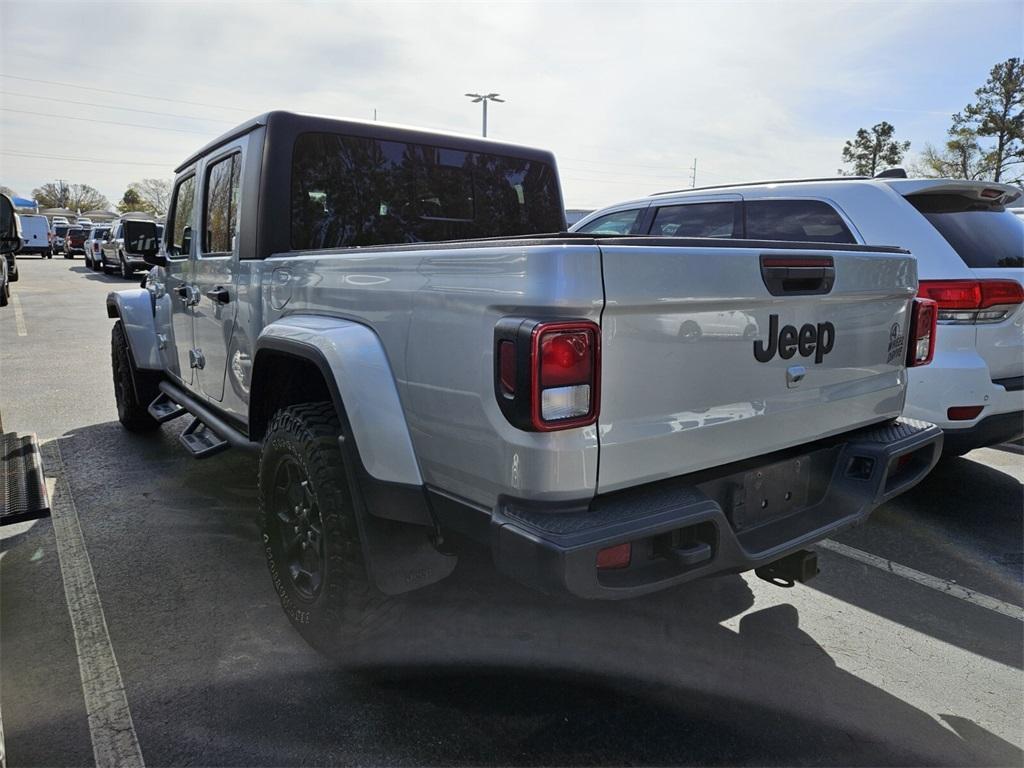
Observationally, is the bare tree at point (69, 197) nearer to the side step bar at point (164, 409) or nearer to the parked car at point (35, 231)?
the parked car at point (35, 231)

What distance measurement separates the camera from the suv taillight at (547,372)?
1780 mm

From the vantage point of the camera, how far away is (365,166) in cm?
353

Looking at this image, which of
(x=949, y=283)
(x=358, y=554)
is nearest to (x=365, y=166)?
(x=358, y=554)

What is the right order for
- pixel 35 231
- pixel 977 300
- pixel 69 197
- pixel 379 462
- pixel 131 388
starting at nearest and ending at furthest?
pixel 379 462, pixel 977 300, pixel 131 388, pixel 35 231, pixel 69 197

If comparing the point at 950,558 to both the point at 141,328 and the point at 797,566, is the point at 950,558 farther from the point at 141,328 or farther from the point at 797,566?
the point at 141,328

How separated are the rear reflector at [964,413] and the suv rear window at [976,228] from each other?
0.79m

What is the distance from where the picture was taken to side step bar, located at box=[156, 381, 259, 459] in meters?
3.57

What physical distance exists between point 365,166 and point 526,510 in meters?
2.26

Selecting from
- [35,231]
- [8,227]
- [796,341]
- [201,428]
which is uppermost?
[35,231]

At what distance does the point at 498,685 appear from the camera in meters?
2.58

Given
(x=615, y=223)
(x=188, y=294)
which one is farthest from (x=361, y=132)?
(x=615, y=223)

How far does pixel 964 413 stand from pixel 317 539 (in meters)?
3.40

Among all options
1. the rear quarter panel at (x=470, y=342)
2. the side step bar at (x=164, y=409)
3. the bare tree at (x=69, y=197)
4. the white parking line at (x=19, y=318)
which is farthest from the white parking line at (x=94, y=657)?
the bare tree at (x=69, y=197)

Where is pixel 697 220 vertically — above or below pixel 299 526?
above
